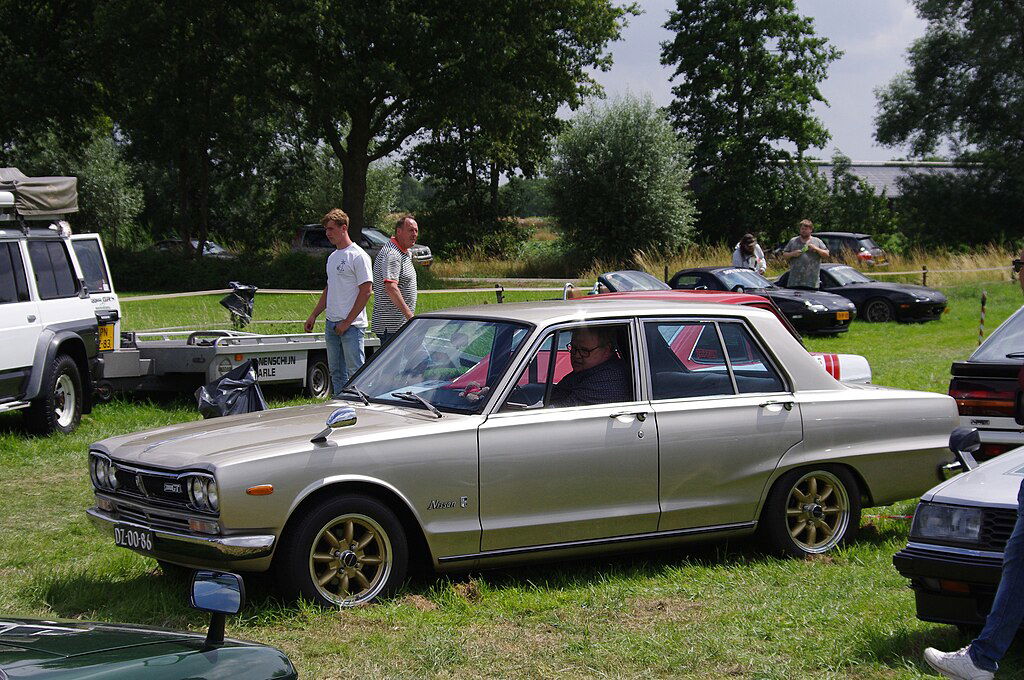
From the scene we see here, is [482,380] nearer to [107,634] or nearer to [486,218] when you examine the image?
[107,634]

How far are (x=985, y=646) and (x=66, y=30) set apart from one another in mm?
35050

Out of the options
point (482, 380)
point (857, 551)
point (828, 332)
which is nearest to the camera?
point (482, 380)

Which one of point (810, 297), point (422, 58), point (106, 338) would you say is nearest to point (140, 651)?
point (106, 338)

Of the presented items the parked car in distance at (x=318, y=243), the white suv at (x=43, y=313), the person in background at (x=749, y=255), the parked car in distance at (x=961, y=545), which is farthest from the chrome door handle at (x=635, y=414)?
the parked car in distance at (x=318, y=243)

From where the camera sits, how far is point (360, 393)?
21.3 feet

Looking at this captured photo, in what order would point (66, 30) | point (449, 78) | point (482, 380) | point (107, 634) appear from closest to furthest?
point (107, 634) < point (482, 380) < point (449, 78) < point (66, 30)

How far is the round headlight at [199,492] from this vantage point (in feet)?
17.4

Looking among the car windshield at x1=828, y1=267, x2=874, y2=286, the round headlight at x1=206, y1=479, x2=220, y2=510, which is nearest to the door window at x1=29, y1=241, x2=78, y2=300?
the round headlight at x1=206, y1=479, x2=220, y2=510

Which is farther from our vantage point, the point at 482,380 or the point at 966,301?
the point at 966,301

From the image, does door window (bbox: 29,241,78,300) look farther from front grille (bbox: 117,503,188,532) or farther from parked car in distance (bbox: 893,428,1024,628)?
parked car in distance (bbox: 893,428,1024,628)

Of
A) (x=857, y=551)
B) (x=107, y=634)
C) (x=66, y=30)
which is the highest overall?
(x=66, y=30)

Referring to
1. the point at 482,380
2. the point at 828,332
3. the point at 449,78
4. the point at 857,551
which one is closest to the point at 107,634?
the point at 482,380

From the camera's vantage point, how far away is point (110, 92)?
34.9 meters

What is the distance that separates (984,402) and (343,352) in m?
5.03
